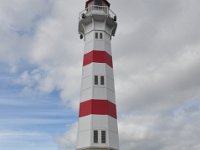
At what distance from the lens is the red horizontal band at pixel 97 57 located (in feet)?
95.7

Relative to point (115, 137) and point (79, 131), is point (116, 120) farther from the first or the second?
point (79, 131)

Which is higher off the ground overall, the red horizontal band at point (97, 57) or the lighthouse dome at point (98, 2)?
the lighthouse dome at point (98, 2)

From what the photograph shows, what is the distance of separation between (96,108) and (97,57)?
502cm

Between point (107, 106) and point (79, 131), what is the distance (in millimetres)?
3337

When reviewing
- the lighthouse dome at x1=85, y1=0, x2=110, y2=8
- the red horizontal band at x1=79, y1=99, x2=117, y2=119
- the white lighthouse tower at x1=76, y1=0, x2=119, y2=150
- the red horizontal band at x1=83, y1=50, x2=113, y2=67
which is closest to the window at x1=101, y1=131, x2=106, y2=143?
the white lighthouse tower at x1=76, y1=0, x2=119, y2=150

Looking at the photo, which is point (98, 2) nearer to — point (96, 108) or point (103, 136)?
point (96, 108)

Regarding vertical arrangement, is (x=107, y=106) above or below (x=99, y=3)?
below

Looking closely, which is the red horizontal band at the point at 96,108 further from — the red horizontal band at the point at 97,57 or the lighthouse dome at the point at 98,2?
the lighthouse dome at the point at 98,2

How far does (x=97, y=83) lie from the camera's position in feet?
92.6

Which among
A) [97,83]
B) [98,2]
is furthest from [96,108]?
[98,2]

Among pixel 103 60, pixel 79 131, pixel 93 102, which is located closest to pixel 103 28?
pixel 103 60

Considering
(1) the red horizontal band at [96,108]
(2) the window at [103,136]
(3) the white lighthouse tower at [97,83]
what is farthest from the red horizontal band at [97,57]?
(2) the window at [103,136]

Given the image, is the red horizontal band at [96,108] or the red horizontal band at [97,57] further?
the red horizontal band at [97,57]

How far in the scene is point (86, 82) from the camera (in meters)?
28.7
